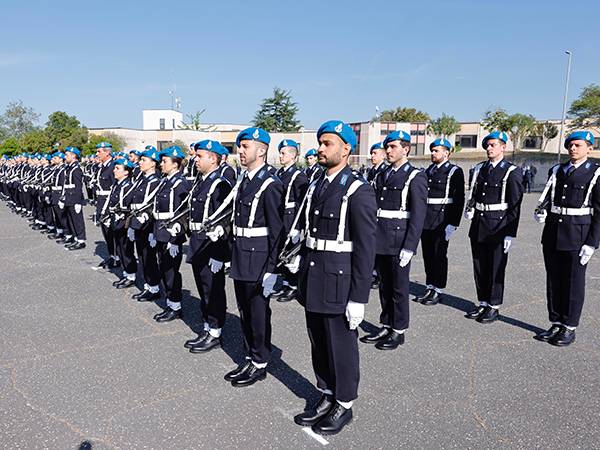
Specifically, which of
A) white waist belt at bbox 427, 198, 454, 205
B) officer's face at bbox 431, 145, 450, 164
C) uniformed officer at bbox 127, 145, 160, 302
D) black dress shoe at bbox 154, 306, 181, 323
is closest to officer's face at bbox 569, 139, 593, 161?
white waist belt at bbox 427, 198, 454, 205

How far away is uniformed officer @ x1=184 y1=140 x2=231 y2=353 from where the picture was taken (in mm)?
4449

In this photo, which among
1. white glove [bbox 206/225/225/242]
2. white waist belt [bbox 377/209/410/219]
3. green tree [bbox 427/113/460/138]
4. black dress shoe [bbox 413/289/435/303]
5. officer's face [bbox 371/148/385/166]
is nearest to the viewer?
white glove [bbox 206/225/225/242]

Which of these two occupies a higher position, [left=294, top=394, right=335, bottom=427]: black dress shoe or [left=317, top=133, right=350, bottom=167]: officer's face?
[left=317, top=133, right=350, bottom=167]: officer's face

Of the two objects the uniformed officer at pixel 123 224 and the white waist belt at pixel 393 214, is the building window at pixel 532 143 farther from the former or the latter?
the uniformed officer at pixel 123 224

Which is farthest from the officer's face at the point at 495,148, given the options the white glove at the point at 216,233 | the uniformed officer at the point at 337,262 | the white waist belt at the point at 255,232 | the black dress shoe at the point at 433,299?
the white glove at the point at 216,233

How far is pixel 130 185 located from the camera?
21.5ft

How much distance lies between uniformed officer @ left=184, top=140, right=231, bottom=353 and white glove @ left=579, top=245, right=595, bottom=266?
3.47 meters

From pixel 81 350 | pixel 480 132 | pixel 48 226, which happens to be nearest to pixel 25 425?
pixel 81 350

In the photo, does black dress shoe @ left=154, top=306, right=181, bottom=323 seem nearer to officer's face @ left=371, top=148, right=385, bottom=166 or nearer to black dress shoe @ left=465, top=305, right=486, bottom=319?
black dress shoe @ left=465, top=305, right=486, bottom=319

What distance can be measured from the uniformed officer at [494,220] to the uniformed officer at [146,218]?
3.93 meters

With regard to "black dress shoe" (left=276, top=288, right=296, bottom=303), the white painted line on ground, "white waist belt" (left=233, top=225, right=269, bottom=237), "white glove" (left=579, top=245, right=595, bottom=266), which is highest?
"white waist belt" (left=233, top=225, right=269, bottom=237)

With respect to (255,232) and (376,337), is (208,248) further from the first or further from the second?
(376,337)

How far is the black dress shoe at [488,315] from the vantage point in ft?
17.7

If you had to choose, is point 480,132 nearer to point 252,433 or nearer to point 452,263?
point 452,263
